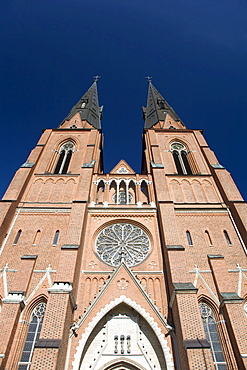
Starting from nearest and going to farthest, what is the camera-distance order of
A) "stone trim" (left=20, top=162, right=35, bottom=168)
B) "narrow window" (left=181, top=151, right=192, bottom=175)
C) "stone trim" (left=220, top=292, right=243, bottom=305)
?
"stone trim" (left=220, top=292, right=243, bottom=305) → "stone trim" (left=20, top=162, right=35, bottom=168) → "narrow window" (left=181, top=151, right=192, bottom=175)

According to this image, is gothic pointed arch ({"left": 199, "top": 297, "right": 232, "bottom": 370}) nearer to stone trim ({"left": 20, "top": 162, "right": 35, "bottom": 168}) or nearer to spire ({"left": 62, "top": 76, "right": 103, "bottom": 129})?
stone trim ({"left": 20, "top": 162, "right": 35, "bottom": 168})

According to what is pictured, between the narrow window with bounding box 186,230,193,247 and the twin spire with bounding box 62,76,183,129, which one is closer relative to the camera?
the narrow window with bounding box 186,230,193,247

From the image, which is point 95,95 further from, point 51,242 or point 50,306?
point 50,306

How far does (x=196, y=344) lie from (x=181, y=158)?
48.7ft

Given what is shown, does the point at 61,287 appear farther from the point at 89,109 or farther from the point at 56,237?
the point at 89,109

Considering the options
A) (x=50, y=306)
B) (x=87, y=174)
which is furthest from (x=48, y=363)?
(x=87, y=174)

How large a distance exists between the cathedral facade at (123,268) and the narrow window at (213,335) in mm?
42

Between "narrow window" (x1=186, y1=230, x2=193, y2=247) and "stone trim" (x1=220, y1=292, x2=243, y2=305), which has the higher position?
"narrow window" (x1=186, y1=230, x2=193, y2=247)

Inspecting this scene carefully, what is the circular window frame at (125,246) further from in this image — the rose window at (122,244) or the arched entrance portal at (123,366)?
the arched entrance portal at (123,366)

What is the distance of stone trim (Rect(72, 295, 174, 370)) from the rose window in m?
2.23

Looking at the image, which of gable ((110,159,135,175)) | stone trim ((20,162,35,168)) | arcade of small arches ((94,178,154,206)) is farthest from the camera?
gable ((110,159,135,175))

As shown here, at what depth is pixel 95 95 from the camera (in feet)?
113

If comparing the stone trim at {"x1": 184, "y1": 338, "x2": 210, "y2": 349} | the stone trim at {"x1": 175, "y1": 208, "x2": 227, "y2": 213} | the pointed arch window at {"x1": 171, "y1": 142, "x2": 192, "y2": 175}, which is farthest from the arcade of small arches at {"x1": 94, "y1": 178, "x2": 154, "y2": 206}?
the stone trim at {"x1": 184, "y1": 338, "x2": 210, "y2": 349}

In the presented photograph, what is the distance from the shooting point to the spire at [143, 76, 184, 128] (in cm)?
2738
